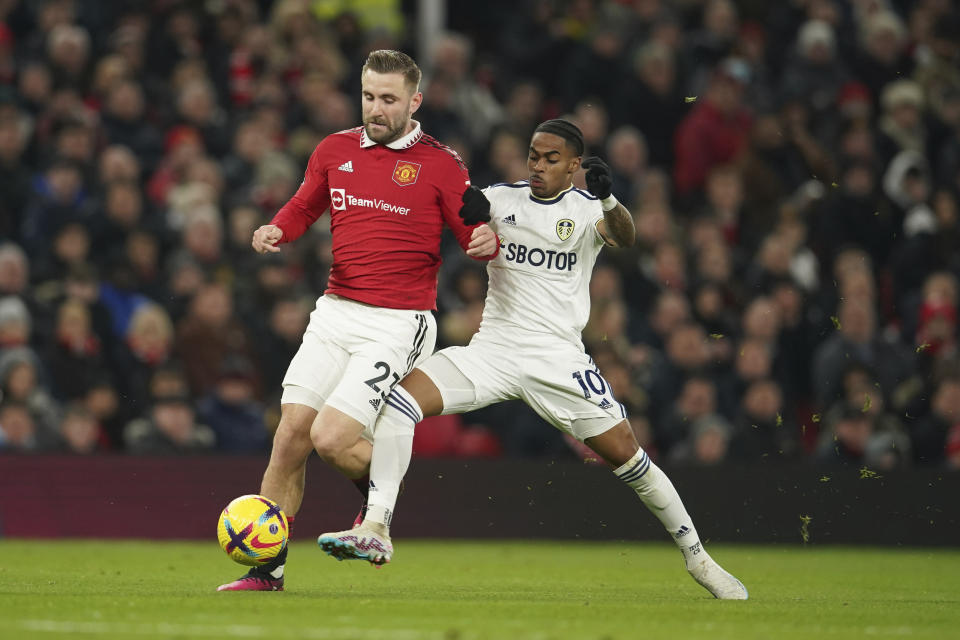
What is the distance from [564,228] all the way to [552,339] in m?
0.63

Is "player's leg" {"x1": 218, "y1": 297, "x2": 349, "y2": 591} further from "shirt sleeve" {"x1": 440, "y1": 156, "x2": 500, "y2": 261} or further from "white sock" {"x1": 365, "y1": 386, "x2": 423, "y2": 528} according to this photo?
"shirt sleeve" {"x1": 440, "y1": 156, "x2": 500, "y2": 261}

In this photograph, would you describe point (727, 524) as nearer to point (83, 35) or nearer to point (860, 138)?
point (860, 138)

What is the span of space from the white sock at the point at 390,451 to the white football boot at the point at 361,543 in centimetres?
13

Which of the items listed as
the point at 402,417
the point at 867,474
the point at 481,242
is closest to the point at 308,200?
the point at 481,242

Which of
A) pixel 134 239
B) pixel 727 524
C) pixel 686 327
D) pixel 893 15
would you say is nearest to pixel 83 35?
pixel 134 239

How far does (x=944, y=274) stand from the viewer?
50.2 feet

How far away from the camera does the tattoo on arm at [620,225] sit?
8977 millimetres

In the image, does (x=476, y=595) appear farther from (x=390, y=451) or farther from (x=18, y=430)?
(x=18, y=430)

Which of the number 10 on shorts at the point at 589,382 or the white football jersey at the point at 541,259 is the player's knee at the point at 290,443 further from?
the number 10 on shorts at the point at 589,382

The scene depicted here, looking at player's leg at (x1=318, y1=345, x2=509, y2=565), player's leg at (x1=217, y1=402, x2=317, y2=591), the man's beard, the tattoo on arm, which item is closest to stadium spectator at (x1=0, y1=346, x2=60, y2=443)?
player's leg at (x1=217, y1=402, x2=317, y2=591)

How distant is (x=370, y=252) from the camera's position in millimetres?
8805

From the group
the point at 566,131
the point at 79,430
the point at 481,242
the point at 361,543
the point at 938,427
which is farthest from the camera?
the point at 938,427

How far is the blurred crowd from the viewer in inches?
552

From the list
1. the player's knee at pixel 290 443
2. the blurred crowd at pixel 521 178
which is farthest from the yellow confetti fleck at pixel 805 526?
the player's knee at pixel 290 443
